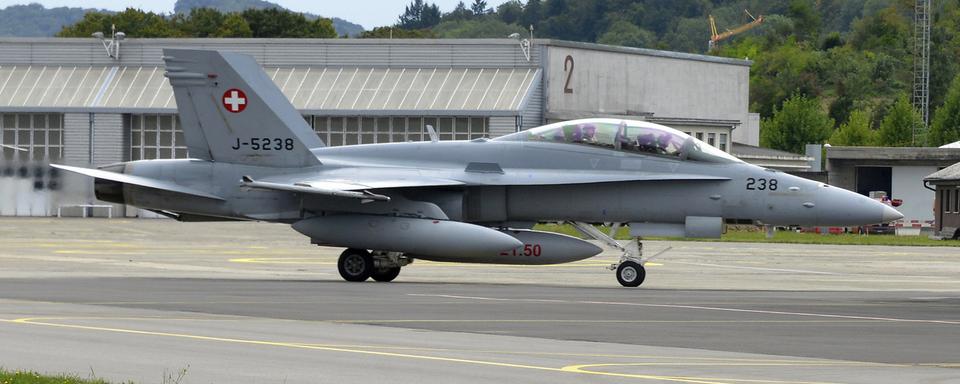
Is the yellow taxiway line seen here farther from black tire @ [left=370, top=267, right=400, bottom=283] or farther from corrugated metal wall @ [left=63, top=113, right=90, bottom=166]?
corrugated metal wall @ [left=63, top=113, right=90, bottom=166]

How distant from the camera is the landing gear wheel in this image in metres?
27.1

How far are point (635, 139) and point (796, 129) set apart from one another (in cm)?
8852

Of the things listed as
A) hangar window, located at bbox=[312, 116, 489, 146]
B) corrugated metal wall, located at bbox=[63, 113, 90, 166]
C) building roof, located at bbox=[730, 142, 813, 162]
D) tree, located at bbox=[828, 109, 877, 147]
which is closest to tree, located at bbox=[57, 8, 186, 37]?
tree, located at bbox=[828, 109, 877, 147]

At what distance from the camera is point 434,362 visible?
1352 cm

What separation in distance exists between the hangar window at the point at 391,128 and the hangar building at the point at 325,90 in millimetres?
40

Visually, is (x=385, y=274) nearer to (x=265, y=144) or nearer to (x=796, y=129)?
(x=265, y=144)

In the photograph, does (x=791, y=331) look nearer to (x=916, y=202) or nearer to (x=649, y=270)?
(x=649, y=270)

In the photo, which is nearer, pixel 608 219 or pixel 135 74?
pixel 608 219

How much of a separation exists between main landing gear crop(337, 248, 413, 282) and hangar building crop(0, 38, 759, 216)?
34730 mm

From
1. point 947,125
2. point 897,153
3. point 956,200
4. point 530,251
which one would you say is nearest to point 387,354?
point 530,251

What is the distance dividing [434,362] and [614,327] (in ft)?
14.1

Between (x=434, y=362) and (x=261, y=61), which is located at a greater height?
(x=261, y=61)

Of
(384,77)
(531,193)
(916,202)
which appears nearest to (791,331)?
(531,193)

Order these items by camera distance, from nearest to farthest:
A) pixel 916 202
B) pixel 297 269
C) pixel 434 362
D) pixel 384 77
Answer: pixel 434 362
pixel 297 269
pixel 384 77
pixel 916 202
